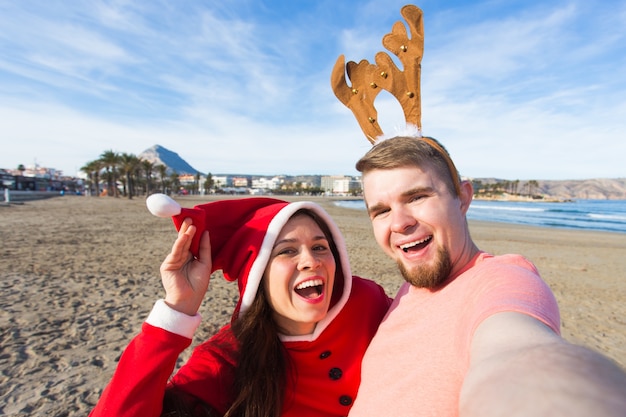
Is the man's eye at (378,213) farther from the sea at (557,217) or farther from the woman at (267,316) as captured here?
the sea at (557,217)

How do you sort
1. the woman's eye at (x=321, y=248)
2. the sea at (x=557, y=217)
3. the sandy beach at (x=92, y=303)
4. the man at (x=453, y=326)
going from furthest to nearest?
the sea at (x=557, y=217) → the sandy beach at (x=92, y=303) → the woman's eye at (x=321, y=248) → the man at (x=453, y=326)

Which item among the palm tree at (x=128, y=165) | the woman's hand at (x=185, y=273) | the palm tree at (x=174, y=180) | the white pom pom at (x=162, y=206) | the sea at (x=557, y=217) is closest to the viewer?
the white pom pom at (x=162, y=206)

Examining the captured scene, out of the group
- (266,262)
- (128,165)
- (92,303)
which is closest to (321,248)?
(266,262)

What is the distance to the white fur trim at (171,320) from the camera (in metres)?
1.52

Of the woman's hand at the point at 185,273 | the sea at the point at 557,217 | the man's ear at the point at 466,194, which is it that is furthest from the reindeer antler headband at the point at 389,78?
the sea at the point at 557,217

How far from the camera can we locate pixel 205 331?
5117 millimetres

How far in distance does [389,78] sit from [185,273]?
1.65 meters

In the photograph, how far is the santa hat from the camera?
1800 millimetres

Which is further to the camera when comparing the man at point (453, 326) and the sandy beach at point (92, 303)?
the sandy beach at point (92, 303)

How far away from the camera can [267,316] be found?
1907 millimetres

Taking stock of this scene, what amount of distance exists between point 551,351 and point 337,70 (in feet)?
7.07

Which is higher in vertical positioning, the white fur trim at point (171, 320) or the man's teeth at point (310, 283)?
the man's teeth at point (310, 283)

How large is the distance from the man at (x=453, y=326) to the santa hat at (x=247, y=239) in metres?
0.38

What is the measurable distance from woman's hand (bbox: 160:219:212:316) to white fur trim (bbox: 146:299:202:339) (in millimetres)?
Result: 48
